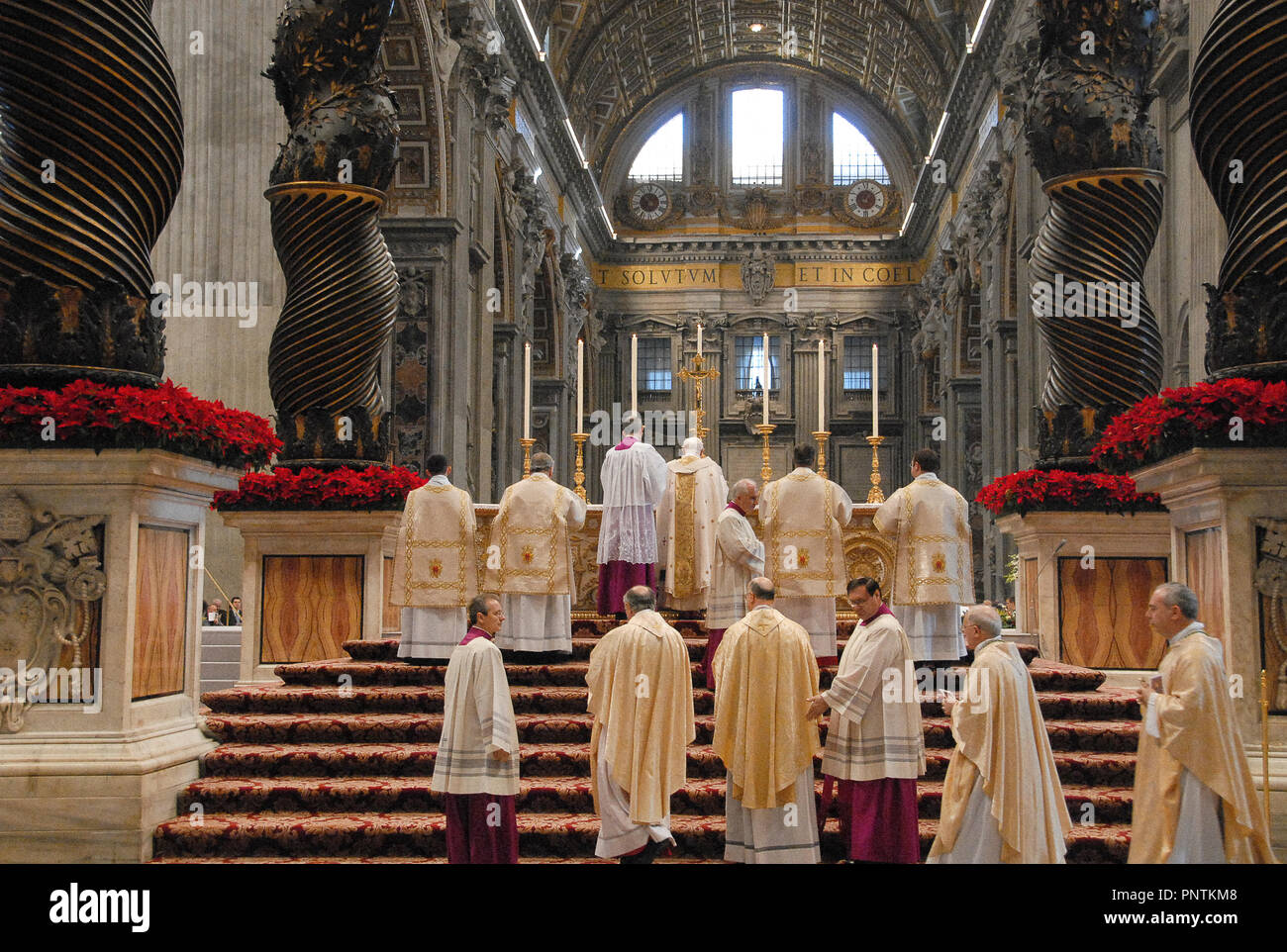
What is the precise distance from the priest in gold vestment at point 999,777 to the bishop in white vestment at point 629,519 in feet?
16.0

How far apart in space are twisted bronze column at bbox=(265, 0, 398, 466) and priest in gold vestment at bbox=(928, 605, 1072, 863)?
617cm

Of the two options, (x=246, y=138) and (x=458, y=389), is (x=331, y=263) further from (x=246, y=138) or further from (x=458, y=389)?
(x=458, y=389)

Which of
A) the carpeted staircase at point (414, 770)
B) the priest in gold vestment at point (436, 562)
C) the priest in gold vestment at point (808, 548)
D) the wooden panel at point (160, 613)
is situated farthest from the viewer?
the priest in gold vestment at point (436, 562)

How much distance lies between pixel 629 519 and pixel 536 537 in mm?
844

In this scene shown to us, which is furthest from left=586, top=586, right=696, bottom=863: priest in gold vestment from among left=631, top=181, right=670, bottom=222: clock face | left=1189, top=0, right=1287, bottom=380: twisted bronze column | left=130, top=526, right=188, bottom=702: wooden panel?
left=631, top=181, right=670, bottom=222: clock face

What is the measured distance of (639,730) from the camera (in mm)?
6879

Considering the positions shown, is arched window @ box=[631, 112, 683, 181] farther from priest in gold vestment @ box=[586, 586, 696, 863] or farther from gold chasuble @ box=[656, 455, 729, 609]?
priest in gold vestment @ box=[586, 586, 696, 863]

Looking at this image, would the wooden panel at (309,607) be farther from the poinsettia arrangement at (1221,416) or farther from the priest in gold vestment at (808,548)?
the poinsettia arrangement at (1221,416)

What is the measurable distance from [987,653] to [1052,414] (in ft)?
15.5

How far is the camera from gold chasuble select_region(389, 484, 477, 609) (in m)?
10.1

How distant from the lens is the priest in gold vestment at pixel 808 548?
31.3 ft

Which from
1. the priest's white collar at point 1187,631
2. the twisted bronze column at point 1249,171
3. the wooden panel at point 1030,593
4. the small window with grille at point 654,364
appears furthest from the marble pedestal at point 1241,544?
the small window with grille at point 654,364

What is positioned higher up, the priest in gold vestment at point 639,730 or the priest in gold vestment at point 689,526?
the priest in gold vestment at point 689,526

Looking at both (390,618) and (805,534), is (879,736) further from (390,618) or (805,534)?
(390,618)
